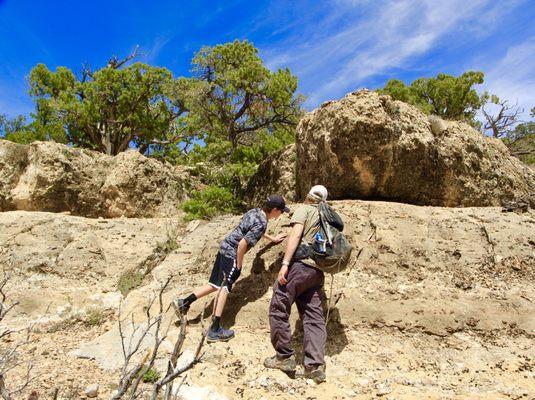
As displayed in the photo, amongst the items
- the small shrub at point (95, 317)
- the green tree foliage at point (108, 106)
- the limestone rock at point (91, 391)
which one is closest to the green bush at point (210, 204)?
the small shrub at point (95, 317)

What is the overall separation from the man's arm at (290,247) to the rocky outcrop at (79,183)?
5680mm

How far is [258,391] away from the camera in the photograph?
4.21m

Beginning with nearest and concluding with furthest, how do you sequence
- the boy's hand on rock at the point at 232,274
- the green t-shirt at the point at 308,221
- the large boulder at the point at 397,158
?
the green t-shirt at the point at 308,221
the boy's hand on rock at the point at 232,274
the large boulder at the point at 397,158

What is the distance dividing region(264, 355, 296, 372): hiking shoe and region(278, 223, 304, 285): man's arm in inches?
31.0

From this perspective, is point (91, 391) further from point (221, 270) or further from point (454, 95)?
point (454, 95)

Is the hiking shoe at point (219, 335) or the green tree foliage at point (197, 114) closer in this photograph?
the hiking shoe at point (219, 335)

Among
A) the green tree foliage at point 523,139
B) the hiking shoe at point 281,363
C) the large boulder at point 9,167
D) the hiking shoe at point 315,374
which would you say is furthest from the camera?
the green tree foliage at point 523,139

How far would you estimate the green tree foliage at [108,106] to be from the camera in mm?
17516

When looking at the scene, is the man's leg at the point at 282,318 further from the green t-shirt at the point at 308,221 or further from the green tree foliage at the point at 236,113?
the green tree foliage at the point at 236,113

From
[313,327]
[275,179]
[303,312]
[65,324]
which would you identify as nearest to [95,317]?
[65,324]

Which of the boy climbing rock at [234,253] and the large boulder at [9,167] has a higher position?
the large boulder at [9,167]

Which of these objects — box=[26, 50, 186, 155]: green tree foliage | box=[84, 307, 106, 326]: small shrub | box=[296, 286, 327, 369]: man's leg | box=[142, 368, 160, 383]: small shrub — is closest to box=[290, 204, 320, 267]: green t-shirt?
box=[296, 286, 327, 369]: man's leg

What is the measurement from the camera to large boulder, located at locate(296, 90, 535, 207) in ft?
22.7

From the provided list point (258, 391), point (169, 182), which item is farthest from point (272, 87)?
point (258, 391)
